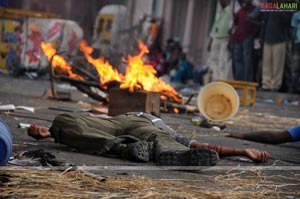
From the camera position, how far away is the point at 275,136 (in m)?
7.86

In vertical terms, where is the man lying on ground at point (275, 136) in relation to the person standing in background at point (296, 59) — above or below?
below

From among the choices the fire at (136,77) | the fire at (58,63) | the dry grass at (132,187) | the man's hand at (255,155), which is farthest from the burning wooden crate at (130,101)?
the dry grass at (132,187)

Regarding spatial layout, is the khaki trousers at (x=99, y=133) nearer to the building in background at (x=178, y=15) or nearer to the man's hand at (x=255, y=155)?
the man's hand at (x=255, y=155)

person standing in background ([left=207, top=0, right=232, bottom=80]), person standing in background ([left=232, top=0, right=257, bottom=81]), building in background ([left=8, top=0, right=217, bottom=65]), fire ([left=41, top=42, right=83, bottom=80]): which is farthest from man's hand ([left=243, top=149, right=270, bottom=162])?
building in background ([left=8, top=0, right=217, bottom=65])

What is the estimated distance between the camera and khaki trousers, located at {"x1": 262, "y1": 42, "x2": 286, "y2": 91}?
1881 cm

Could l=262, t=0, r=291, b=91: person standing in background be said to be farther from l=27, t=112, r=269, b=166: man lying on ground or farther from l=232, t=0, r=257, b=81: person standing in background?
l=27, t=112, r=269, b=166: man lying on ground

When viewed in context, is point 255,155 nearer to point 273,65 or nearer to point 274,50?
point 274,50

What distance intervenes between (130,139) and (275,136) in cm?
225

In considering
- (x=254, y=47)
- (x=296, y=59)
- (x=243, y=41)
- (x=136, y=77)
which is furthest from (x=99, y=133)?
(x=243, y=41)

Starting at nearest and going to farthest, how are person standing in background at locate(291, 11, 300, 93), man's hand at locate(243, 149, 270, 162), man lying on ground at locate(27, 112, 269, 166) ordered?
man lying on ground at locate(27, 112, 269, 166), man's hand at locate(243, 149, 270, 162), person standing in background at locate(291, 11, 300, 93)

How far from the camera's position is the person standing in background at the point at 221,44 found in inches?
831

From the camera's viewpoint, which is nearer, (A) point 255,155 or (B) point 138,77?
(A) point 255,155

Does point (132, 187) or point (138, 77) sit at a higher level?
point (138, 77)

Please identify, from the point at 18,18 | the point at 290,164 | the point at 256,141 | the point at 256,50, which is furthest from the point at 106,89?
the point at 18,18
